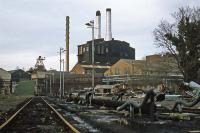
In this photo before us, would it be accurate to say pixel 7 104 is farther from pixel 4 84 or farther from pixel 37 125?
pixel 4 84

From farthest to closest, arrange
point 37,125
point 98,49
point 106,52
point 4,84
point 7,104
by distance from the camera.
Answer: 1. point 106,52
2. point 98,49
3. point 4,84
4. point 7,104
5. point 37,125

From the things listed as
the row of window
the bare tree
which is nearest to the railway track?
the bare tree

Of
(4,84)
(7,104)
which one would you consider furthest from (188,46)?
(4,84)

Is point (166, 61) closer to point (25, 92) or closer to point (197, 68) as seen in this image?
point (197, 68)

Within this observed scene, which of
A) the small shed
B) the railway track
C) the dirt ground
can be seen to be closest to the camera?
the railway track

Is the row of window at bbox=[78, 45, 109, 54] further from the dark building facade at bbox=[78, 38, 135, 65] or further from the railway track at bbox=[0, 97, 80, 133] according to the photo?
the railway track at bbox=[0, 97, 80, 133]

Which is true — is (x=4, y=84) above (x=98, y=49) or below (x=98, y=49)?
below

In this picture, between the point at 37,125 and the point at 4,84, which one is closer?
the point at 37,125

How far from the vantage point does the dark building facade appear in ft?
511

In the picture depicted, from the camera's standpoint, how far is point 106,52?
161 metres

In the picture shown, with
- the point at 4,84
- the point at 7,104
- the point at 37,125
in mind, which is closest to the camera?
the point at 37,125

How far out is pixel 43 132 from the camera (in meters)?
14.4

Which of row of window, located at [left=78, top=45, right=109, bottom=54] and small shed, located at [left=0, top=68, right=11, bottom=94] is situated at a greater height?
row of window, located at [left=78, top=45, right=109, bottom=54]

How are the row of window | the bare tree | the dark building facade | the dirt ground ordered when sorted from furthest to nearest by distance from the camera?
the dark building facade
the row of window
the bare tree
the dirt ground
